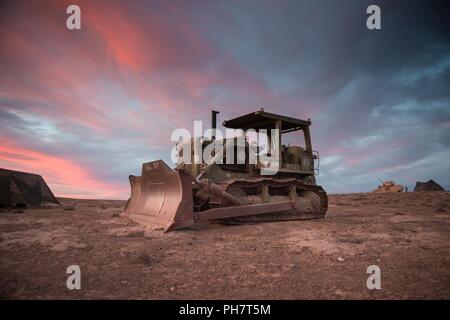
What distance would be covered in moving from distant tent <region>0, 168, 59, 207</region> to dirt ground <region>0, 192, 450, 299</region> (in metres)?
6.99

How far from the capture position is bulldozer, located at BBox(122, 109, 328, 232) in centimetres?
710

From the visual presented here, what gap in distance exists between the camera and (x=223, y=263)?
4.11 metres

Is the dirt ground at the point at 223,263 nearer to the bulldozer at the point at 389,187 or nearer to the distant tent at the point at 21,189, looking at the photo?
the distant tent at the point at 21,189

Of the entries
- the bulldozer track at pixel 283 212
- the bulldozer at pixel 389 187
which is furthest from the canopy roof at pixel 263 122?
the bulldozer at pixel 389 187

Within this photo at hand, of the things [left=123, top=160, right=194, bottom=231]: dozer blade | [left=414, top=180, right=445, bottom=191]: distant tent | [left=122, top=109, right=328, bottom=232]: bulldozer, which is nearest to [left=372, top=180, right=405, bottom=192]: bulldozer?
[left=414, top=180, right=445, bottom=191]: distant tent

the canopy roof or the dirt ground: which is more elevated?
the canopy roof

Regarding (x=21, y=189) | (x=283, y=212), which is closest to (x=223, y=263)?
(x=283, y=212)

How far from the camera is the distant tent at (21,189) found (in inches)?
476

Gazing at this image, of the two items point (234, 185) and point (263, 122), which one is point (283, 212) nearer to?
point (234, 185)

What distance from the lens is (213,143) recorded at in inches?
369

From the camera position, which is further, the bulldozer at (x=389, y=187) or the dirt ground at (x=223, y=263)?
the bulldozer at (x=389, y=187)

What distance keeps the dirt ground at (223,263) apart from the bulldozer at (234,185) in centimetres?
98

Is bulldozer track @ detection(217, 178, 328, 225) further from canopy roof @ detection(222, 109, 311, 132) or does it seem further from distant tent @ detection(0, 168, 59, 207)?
distant tent @ detection(0, 168, 59, 207)
